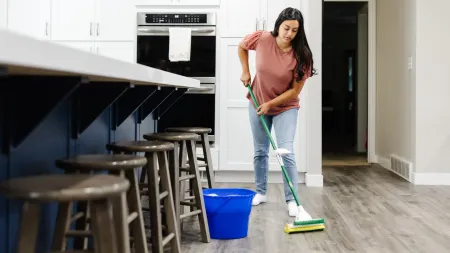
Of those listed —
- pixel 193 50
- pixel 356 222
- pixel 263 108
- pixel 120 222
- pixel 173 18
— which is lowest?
pixel 356 222

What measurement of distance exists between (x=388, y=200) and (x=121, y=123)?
7.33 feet

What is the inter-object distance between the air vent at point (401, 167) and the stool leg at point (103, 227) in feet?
13.5

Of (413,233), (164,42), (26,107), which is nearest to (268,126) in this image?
(413,233)

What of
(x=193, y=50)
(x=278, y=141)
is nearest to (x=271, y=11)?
(x=193, y=50)

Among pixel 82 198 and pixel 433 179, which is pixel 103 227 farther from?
pixel 433 179

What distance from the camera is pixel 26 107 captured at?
1.43m

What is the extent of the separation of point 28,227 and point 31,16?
424cm

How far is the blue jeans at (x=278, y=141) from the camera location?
10.6ft

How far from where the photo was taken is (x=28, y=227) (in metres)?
1.18

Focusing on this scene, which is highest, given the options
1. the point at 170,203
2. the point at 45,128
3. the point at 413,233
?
the point at 45,128

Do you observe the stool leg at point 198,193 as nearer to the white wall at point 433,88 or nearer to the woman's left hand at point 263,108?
the woman's left hand at point 263,108

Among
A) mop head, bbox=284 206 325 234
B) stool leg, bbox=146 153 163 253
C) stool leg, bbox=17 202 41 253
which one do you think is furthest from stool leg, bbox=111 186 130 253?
mop head, bbox=284 206 325 234

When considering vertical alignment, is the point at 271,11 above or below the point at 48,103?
above

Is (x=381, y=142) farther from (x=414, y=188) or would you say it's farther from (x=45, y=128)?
(x=45, y=128)
